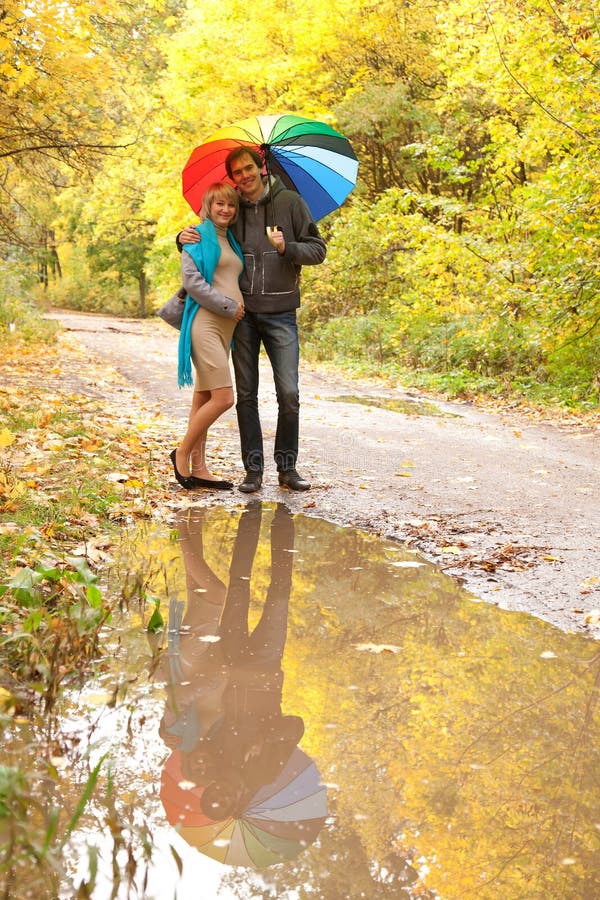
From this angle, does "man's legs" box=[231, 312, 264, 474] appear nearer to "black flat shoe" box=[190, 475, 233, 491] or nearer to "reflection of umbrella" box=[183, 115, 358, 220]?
"black flat shoe" box=[190, 475, 233, 491]

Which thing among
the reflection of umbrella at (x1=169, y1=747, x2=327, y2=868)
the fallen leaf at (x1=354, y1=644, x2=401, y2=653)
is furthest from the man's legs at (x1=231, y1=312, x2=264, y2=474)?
the reflection of umbrella at (x1=169, y1=747, x2=327, y2=868)

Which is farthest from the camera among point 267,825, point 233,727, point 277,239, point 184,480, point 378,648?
point 184,480

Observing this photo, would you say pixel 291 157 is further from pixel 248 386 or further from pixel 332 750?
pixel 332 750

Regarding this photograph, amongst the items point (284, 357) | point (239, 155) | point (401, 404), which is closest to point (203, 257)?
point (239, 155)

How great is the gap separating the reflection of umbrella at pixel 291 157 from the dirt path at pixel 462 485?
213cm

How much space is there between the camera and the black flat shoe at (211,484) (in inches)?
250

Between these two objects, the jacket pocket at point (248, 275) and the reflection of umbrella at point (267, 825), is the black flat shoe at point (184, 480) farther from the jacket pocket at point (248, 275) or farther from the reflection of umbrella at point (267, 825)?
the reflection of umbrella at point (267, 825)

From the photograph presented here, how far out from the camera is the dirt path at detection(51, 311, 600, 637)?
14.5 feet

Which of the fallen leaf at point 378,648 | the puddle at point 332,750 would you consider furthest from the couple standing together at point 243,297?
the fallen leaf at point 378,648

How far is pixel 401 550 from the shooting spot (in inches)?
193

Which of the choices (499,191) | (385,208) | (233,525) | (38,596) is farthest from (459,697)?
(385,208)

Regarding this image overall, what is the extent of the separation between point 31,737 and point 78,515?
250cm

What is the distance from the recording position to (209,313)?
598 cm

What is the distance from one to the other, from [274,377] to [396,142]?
651 inches
